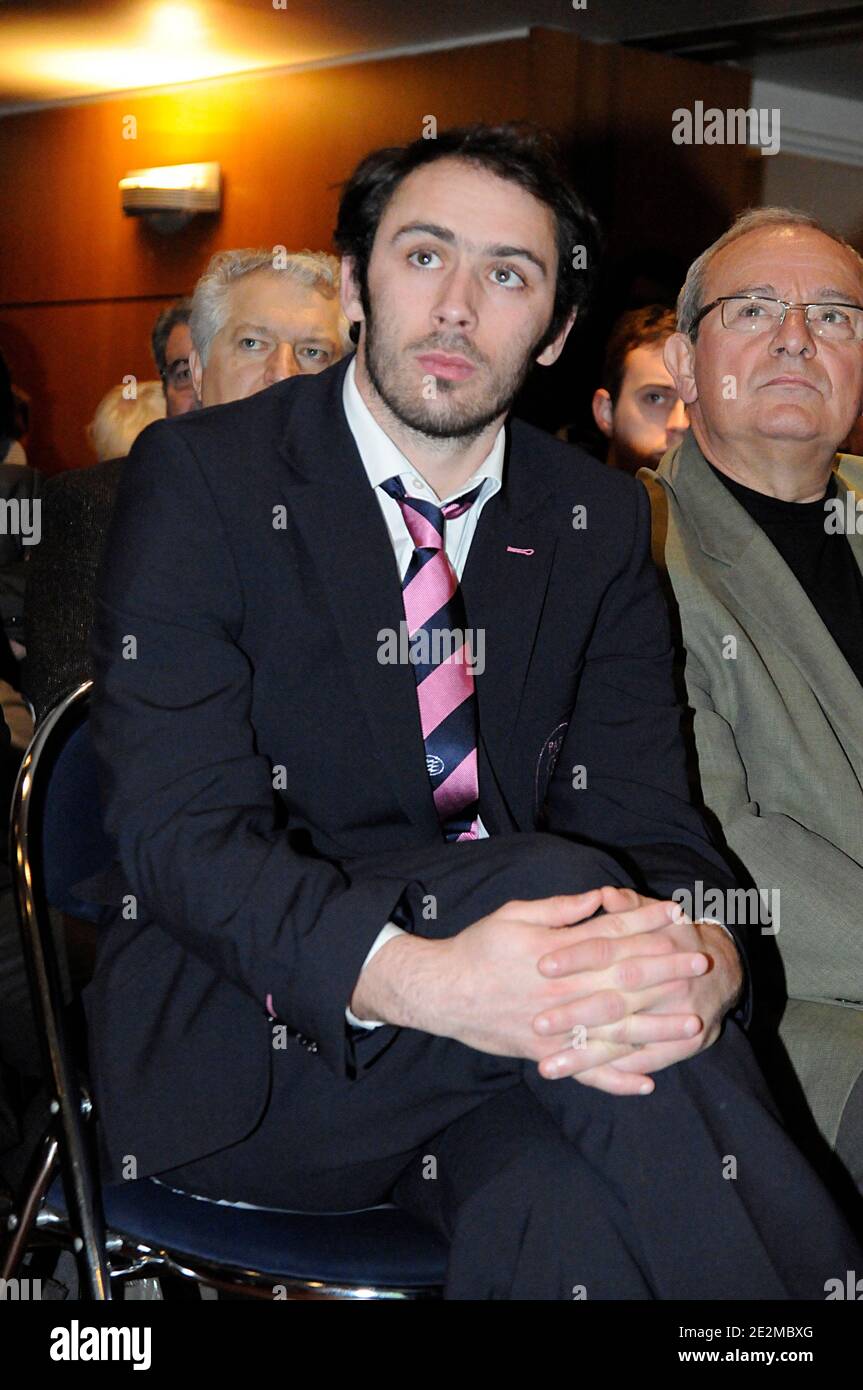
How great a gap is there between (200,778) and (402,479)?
45 cm

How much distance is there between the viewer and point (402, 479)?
1648mm

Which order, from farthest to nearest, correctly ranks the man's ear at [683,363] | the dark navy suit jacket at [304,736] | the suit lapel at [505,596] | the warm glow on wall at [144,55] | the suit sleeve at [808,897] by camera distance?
the warm glow on wall at [144,55], the man's ear at [683,363], the suit sleeve at [808,897], the suit lapel at [505,596], the dark navy suit jacket at [304,736]

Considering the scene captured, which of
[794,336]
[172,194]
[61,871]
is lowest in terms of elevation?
[61,871]

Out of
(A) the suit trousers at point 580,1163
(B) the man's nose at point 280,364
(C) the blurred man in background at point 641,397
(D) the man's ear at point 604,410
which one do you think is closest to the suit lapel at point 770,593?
(A) the suit trousers at point 580,1163

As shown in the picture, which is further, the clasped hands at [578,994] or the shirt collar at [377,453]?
the shirt collar at [377,453]

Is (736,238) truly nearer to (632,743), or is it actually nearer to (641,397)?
(632,743)

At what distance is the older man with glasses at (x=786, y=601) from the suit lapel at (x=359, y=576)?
0.49 m

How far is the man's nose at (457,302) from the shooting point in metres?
1.65

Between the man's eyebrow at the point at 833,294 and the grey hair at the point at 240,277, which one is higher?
the grey hair at the point at 240,277

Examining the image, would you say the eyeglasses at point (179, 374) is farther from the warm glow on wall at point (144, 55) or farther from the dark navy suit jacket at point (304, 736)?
the warm glow on wall at point (144, 55)

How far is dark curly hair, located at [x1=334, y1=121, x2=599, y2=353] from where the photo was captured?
171 cm

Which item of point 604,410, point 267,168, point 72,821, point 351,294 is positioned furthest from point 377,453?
point 267,168
